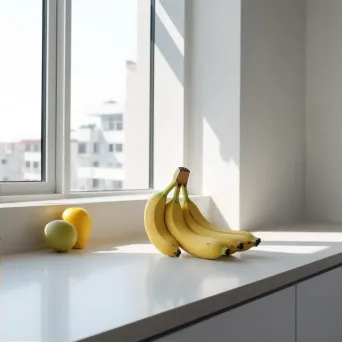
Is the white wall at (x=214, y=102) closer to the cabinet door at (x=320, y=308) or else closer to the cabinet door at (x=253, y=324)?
the cabinet door at (x=320, y=308)

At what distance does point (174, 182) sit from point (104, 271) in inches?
14.0

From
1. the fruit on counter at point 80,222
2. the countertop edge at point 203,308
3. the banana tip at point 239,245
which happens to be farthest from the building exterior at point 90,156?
the countertop edge at point 203,308

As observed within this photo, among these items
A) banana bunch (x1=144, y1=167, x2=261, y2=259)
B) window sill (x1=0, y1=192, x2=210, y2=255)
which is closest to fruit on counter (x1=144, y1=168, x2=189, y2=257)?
banana bunch (x1=144, y1=167, x2=261, y2=259)

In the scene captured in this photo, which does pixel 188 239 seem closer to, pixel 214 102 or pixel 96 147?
pixel 96 147

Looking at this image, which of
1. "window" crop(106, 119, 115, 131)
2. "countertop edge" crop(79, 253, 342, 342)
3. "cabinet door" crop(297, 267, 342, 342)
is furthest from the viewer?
"window" crop(106, 119, 115, 131)

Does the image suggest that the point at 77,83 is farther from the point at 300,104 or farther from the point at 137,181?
the point at 300,104

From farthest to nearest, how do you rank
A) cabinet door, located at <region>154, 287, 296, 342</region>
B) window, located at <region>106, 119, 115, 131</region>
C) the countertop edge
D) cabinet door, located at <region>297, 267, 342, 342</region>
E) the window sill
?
1. window, located at <region>106, 119, 115, 131</region>
2. the window sill
3. cabinet door, located at <region>297, 267, 342, 342</region>
4. cabinet door, located at <region>154, 287, 296, 342</region>
5. the countertop edge

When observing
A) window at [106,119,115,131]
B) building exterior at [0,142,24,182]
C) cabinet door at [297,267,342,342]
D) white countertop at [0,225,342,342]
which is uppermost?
window at [106,119,115,131]

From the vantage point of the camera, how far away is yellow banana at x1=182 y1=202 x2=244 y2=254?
1.35m

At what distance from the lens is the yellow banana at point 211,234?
1346 millimetres

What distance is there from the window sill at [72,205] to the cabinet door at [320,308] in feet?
2.00

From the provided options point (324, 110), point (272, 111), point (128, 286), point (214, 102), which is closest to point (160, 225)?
point (128, 286)

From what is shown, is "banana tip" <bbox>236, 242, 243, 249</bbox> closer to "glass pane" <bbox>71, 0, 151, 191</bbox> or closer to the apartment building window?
"glass pane" <bbox>71, 0, 151, 191</bbox>

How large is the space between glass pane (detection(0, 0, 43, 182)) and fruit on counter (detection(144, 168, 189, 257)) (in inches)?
17.1
